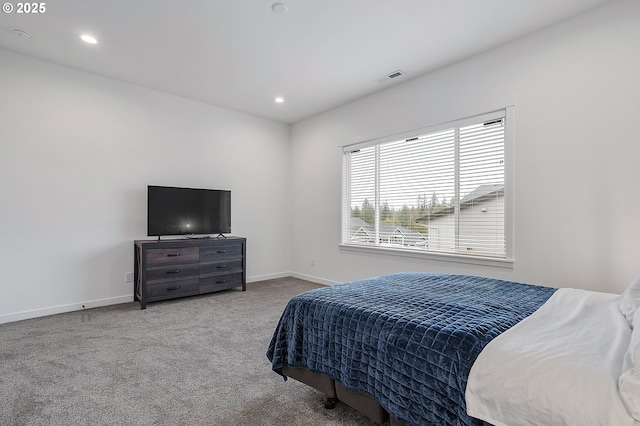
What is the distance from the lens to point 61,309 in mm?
3666

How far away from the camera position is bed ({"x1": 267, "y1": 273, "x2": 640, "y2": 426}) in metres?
0.97

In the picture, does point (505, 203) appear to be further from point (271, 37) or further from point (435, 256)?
point (271, 37)

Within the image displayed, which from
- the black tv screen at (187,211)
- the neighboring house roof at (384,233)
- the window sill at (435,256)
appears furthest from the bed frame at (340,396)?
the black tv screen at (187,211)

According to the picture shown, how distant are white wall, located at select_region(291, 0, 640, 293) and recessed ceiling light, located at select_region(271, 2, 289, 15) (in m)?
1.95

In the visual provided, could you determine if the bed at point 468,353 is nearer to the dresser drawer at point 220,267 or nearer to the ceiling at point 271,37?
the ceiling at point 271,37

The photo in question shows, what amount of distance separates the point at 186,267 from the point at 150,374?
2047 millimetres

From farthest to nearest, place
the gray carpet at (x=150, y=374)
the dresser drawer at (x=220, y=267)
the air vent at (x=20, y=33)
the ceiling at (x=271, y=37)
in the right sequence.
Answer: the dresser drawer at (x=220, y=267)
the air vent at (x=20, y=33)
the ceiling at (x=271, y=37)
the gray carpet at (x=150, y=374)

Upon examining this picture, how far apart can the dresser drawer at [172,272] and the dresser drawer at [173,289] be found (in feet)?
0.19

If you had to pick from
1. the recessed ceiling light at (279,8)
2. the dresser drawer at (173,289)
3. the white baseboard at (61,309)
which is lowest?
the white baseboard at (61,309)

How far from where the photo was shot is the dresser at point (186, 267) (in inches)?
152

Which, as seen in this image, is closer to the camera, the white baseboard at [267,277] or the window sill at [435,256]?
the window sill at [435,256]

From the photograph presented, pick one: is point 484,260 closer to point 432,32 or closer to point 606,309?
point 606,309

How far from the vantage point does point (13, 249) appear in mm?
3402

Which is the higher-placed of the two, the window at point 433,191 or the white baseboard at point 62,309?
the window at point 433,191
